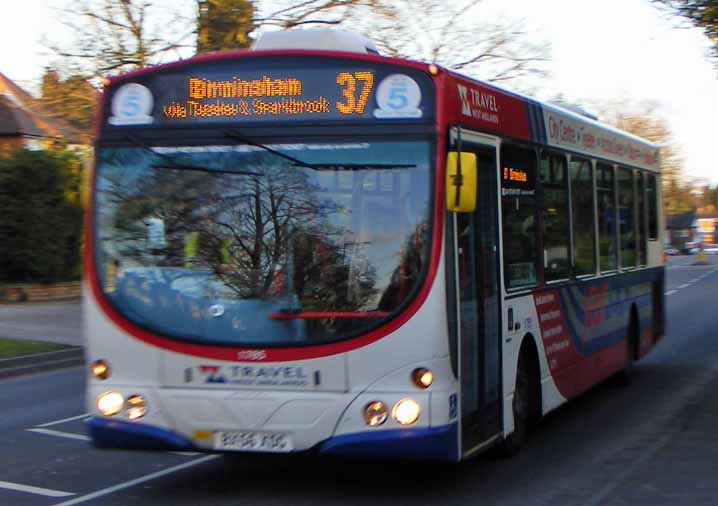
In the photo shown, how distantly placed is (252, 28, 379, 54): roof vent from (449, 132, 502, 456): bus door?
3.34 ft

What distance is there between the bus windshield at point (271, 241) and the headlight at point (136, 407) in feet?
1.56

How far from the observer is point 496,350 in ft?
27.8

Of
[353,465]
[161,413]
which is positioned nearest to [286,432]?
[161,413]

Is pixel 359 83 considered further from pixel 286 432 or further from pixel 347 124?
pixel 286 432

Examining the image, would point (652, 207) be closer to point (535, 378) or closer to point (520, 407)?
point (535, 378)

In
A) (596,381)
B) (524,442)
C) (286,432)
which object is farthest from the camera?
(596,381)

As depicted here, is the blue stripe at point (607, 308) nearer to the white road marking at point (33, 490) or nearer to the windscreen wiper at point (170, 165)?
the windscreen wiper at point (170, 165)

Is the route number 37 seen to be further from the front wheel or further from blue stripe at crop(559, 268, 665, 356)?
blue stripe at crop(559, 268, 665, 356)

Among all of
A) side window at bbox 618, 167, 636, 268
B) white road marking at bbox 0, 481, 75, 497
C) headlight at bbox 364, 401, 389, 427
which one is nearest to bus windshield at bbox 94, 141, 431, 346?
headlight at bbox 364, 401, 389, 427

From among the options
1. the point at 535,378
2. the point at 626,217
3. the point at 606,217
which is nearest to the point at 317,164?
the point at 535,378

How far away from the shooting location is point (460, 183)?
7.14 metres

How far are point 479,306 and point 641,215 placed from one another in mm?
6782

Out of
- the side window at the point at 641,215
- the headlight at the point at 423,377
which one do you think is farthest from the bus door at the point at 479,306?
the side window at the point at 641,215

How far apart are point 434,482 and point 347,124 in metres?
2.76
